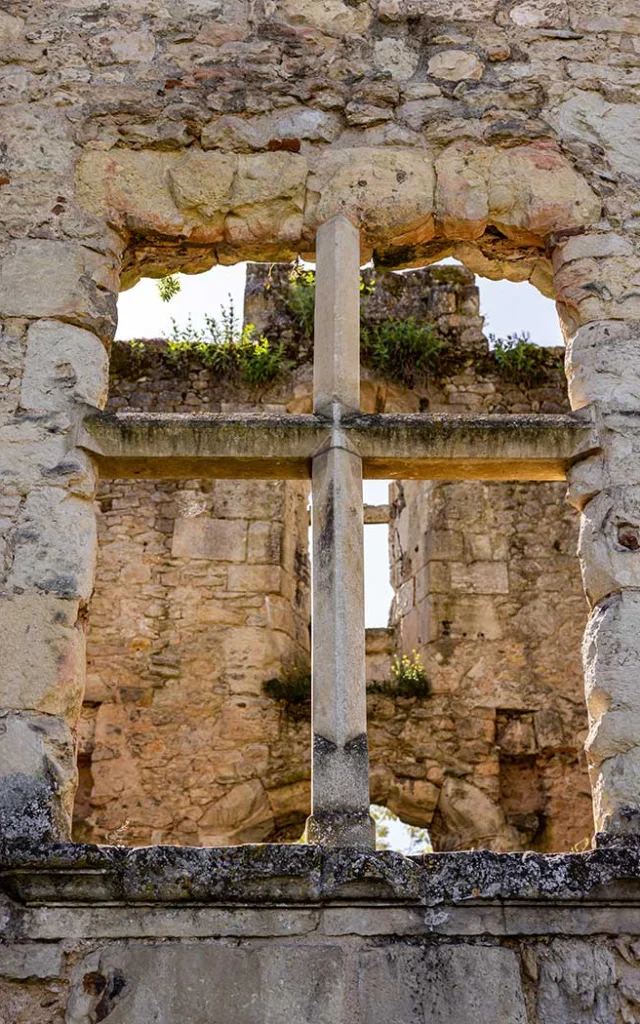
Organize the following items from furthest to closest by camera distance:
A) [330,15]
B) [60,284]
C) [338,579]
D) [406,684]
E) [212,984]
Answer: [406,684] → [330,15] → [60,284] → [338,579] → [212,984]

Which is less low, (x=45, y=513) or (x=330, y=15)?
(x=330, y=15)

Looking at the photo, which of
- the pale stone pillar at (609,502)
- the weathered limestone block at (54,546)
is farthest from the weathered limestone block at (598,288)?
the weathered limestone block at (54,546)

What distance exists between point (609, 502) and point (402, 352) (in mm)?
4740

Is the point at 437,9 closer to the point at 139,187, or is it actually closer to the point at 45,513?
the point at 139,187

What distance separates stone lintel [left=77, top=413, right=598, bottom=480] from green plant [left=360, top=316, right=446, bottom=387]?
4.51 meters

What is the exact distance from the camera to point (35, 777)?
324cm

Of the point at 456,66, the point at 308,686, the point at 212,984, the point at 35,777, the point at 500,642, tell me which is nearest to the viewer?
the point at 212,984

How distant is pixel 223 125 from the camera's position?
14.0ft

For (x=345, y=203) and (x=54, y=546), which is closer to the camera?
(x=54, y=546)

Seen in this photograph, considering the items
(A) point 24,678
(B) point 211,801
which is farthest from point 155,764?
(A) point 24,678

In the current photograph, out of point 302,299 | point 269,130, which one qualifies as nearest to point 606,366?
point 269,130

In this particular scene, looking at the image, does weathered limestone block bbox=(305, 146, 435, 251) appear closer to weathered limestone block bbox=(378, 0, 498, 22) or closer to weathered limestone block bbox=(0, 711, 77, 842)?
weathered limestone block bbox=(378, 0, 498, 22)

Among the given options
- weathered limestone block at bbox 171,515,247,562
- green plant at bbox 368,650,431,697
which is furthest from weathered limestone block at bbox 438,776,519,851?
weathered limestone block at bbox 171,515,247,562

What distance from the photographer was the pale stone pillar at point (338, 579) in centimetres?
324
